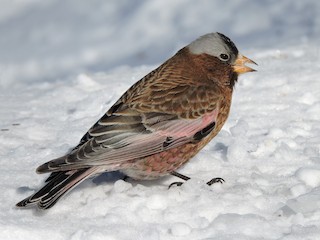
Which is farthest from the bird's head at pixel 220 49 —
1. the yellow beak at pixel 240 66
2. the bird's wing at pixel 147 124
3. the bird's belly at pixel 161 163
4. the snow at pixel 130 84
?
the bird's belly at pixel 161 163

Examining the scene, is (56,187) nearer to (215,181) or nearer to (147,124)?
(147,124)

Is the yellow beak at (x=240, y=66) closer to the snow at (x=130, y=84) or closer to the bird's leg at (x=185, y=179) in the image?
the snow at (x=130, y=84)

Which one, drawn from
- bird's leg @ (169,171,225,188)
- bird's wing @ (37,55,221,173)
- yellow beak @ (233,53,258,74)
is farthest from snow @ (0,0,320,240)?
yellow beak @ (233,53,258,74)

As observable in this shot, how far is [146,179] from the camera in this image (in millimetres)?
5227

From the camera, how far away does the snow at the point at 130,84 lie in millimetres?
4582

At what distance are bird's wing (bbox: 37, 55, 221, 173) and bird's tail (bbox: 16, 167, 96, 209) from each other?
0.07 metres

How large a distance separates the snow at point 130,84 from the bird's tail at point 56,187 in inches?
3.5

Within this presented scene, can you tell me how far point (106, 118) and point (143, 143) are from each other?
29 centimetres

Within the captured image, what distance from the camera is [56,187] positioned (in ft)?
15.6

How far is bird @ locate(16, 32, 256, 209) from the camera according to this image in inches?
189

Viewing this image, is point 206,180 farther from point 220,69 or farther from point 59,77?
point 59,77

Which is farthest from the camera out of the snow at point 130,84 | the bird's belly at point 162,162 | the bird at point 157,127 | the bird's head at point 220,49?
the bird's head at point 220,49

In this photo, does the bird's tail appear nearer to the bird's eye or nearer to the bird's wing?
the bird's wing

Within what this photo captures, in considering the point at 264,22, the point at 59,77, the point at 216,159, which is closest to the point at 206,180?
the point at 216,159
